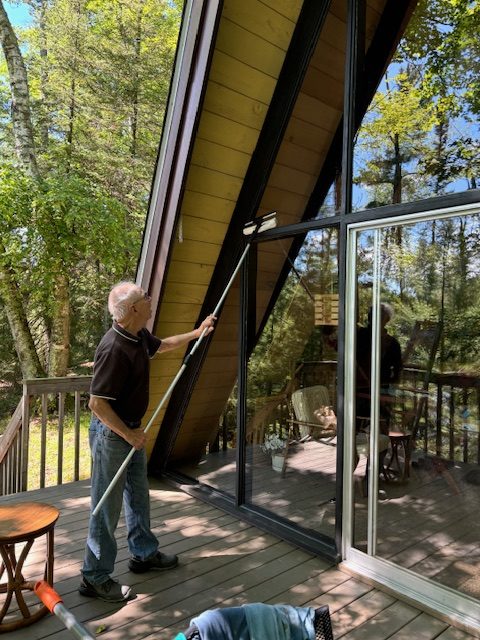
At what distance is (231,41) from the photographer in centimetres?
257

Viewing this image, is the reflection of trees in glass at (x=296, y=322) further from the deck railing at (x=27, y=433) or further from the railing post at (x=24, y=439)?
the railing post at (x=24, y=439)

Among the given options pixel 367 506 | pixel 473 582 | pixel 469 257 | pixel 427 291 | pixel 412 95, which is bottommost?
pixel 473 582

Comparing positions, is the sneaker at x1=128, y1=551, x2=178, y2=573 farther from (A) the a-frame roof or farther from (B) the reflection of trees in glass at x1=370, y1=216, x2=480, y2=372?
(B) the reflection of trees in glass at x1=370, y1=216, x2=480, y2=372

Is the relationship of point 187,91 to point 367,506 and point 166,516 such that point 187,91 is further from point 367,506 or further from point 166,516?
point 166,516

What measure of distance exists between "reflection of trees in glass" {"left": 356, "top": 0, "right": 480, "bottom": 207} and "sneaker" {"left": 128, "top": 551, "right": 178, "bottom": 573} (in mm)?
2380

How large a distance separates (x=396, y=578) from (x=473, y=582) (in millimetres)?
374

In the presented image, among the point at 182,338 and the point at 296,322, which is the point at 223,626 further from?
the point at 296,322

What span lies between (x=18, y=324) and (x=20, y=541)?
24.8 feet

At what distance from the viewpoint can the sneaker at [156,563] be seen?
259cm

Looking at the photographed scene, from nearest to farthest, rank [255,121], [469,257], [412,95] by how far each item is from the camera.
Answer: [469,257], [412,95], [255,121]

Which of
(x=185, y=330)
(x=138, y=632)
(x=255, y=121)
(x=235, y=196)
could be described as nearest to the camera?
(x=138, y=632)

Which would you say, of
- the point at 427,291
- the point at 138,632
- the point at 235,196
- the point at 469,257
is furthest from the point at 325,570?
the point at 235,196

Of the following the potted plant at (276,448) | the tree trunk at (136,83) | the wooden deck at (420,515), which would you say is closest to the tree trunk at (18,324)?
the tree trunk at (136,83)

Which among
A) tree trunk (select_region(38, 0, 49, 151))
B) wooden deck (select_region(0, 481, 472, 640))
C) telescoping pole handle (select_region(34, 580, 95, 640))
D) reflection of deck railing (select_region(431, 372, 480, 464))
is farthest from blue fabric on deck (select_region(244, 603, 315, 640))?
tree trunk (select_region(38, 0, 49, 151))
